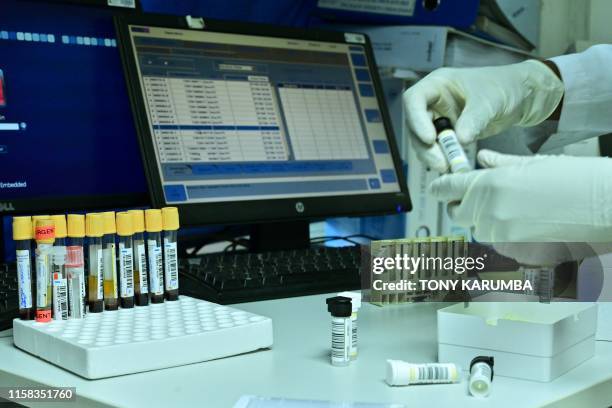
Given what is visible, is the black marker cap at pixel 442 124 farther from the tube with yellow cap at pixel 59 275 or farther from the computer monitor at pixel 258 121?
the tube with yellow cap at pixel 59 275

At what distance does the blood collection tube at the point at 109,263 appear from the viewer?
91 cm

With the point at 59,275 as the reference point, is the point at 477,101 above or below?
above

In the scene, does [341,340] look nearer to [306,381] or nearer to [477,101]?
[306,381]

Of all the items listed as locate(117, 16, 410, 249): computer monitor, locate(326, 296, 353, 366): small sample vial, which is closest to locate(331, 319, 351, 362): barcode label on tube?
locate(326, 296, 353, 366): small sample vial

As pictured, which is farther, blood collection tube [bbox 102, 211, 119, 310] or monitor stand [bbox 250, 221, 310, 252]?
monitor stand [bbox 250, 221, 310, 252]

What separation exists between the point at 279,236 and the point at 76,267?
56cm

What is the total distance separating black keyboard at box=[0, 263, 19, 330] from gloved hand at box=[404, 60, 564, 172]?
0.54 metres

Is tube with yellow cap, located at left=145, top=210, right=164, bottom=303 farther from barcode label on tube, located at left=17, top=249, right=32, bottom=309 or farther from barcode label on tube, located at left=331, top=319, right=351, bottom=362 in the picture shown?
barcode label on tube, located at left=331, top=319, right=351, bottom=362

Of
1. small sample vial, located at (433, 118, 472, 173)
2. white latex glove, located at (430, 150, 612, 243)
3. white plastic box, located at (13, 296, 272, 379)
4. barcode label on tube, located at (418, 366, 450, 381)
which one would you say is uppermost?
small sample vial, located at (433, 118, 472, 173)

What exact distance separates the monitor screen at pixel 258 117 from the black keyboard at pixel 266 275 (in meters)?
0.13

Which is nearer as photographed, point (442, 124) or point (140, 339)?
point (140, 339)

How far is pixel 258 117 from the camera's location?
4.40 ft

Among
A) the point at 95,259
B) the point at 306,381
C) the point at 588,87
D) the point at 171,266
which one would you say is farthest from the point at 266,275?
the point at 588,87

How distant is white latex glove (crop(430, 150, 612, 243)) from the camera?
2.42 ft
